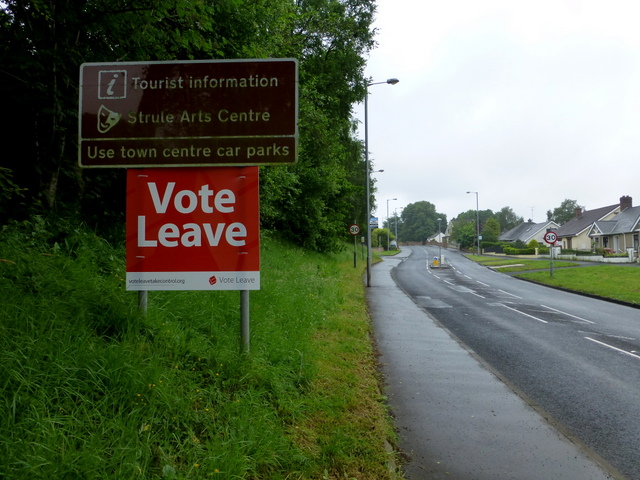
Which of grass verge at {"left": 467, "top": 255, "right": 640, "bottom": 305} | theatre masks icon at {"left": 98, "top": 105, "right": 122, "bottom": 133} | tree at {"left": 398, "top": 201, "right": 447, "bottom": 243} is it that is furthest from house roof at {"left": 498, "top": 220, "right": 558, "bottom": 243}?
theatre masks icon at {"left": 98, "top": 105, "right": 122, "bottom": 133}

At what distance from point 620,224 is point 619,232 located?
2.14 metres

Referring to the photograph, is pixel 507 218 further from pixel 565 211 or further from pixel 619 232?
pixel 619 232

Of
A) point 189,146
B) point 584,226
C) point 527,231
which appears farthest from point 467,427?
point 527,231

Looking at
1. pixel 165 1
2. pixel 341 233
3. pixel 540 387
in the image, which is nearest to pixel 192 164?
pixel 165 1

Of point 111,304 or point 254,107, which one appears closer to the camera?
point 111,304

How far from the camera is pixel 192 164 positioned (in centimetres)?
486

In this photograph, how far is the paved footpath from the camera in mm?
4176

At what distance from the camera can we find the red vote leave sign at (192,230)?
4.89 meters

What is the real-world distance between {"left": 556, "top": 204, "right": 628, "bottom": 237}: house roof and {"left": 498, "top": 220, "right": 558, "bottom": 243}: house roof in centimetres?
1025

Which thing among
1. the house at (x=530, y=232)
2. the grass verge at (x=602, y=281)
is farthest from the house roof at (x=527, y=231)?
the grass verge at (x=602, y=281)

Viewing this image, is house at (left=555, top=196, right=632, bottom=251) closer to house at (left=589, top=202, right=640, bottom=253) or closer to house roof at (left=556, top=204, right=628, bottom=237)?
house roof at (left=556, top=204, right=628, bottom=237)

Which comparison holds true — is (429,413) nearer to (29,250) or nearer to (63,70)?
(29,250)

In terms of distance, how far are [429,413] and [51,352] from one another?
13.3 feet

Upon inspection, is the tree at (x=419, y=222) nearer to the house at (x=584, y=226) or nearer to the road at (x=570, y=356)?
the house at (x=584, y=226)
